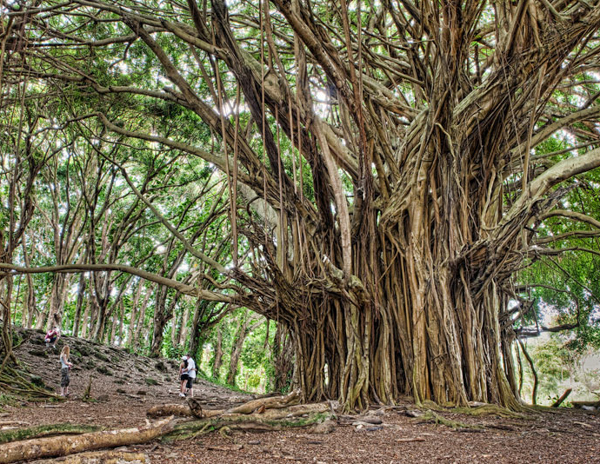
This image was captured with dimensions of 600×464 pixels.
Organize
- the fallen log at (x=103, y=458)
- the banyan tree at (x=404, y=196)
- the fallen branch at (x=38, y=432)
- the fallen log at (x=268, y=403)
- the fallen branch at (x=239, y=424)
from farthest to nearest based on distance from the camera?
the banyan tree at (x=404, y=196), the fallen log at (x=268, y=403), the fallen branch at (x=239, y=424), the fallen branch at (x=38, y=432), the fallen log at (x=103, y=458)

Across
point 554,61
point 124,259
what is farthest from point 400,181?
point 124,259

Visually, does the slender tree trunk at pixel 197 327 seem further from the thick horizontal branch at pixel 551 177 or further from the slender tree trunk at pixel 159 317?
the thick horizontal branch at pixel 551 177

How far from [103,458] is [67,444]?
223 mm

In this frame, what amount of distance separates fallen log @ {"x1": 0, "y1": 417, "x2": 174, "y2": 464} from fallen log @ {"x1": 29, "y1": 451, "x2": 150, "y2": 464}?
6cm

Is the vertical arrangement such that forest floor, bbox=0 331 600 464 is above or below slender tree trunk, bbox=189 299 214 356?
below

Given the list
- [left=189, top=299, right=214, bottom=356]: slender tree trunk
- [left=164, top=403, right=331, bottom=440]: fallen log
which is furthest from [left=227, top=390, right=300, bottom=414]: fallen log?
[left=189, top=299, right=214, bottom=356]: slender tree trunk

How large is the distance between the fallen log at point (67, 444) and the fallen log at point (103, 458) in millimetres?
63

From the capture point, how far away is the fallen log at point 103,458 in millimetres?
1722

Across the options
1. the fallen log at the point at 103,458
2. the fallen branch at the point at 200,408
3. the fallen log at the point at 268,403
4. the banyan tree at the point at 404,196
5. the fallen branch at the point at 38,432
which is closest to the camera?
the fallen log at the point at 103,458

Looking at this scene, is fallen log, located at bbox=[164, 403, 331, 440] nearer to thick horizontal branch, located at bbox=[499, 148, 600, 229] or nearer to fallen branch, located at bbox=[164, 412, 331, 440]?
fallen branch, located at bbox=[164, 412, 331, 440]

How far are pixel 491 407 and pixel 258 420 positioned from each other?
181 centimetres

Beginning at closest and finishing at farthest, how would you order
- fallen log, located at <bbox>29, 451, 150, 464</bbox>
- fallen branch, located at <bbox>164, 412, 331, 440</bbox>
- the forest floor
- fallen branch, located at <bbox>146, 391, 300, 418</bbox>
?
fallen log, located at <bbox>29, 451, 150, 464</bbox> → the forest floor → fallen branch, located at <bbox>164, 412, 331, 440</bbox> → fallen branch, located at <bbox>146, 391, 300, 418</bbox>

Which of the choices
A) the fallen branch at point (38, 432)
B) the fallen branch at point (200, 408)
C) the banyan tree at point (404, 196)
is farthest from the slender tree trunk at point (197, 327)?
the fallen branch at point (38, 432)

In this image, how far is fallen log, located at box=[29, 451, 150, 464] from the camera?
1722 mm
